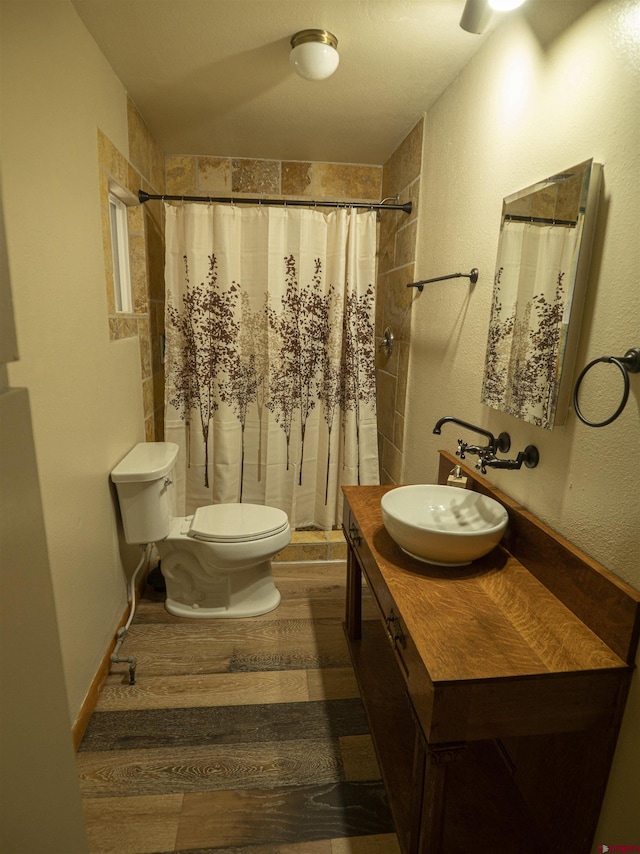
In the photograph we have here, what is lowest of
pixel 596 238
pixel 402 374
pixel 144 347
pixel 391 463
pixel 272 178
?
pixel 391 463

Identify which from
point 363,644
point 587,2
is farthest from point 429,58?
point 363,644

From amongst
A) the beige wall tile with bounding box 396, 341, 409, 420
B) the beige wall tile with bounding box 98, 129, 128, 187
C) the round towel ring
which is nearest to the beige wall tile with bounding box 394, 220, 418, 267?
the beige wall tile with bounding box 396, 341, 409, 420

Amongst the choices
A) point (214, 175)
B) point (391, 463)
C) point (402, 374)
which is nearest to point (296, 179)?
point (214, 175)

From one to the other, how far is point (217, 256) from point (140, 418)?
97 cm

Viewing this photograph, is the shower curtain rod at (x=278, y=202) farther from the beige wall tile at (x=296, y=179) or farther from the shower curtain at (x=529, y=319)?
the shower curtain at (x=529, y=319)

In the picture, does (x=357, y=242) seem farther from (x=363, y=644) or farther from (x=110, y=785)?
(x=110, y=785)

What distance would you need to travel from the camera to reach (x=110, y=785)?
146 cm

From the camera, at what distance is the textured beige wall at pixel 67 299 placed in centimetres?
124

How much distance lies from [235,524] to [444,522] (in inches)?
43.3

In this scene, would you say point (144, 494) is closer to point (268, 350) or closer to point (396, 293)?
point (268, 350)

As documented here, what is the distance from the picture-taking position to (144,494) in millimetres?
2016

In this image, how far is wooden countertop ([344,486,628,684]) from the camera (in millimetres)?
960

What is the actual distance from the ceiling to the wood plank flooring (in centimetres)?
230

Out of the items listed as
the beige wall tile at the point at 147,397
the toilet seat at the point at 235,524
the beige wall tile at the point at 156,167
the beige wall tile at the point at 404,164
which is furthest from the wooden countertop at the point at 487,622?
the beige wall tile at the point at 156,167
